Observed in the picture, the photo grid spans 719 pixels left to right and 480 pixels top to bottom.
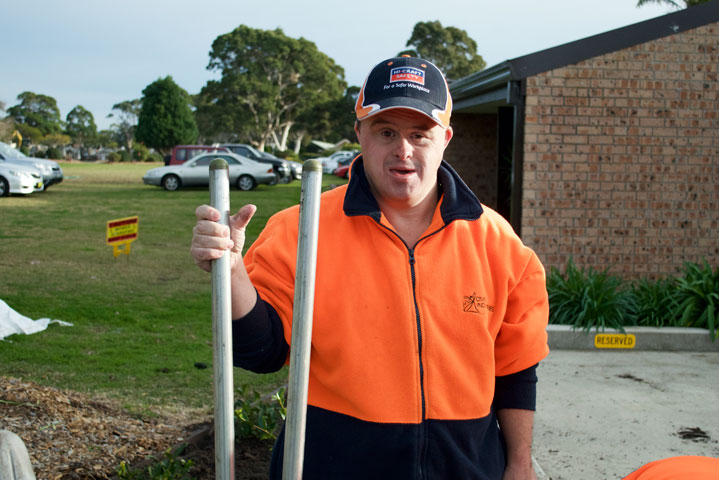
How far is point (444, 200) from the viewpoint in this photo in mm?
2068

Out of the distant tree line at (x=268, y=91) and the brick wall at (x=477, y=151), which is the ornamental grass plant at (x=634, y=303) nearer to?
the brick wall at (x=477, y=151)

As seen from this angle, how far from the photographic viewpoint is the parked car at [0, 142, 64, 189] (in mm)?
23255

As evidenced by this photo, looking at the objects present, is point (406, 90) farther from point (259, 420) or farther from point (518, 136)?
point (518, 136)

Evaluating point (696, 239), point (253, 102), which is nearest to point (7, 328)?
point (696, 239)

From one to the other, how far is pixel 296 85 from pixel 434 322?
6939 centimetres

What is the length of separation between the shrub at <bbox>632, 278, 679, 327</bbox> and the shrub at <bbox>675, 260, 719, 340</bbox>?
8 cm

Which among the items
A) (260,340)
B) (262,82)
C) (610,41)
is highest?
(262,82)

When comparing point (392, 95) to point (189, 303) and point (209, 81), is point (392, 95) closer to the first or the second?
point (189, 303)

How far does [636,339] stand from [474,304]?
18.1ft

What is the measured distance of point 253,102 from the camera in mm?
66625

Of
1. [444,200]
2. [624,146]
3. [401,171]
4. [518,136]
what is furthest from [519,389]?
[624,146]

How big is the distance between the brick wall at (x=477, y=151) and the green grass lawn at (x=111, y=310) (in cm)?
448

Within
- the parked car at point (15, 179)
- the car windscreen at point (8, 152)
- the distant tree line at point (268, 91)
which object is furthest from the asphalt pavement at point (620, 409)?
the distant tree line at point (268, 91)

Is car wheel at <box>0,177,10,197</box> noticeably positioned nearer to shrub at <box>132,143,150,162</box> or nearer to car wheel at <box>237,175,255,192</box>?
car wheel at <box>237,175,255,192</box>
